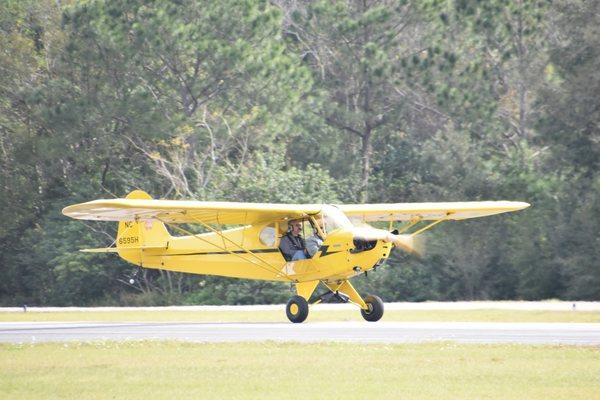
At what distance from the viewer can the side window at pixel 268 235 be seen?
25688 millimetres

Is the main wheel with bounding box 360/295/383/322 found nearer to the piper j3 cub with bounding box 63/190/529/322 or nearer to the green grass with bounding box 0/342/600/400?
the piper j3 cub with bounding box 63/190/529/322

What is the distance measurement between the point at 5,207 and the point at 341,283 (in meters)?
25.6

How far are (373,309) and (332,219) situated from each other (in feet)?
7.16

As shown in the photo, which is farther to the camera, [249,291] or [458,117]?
[458,117]

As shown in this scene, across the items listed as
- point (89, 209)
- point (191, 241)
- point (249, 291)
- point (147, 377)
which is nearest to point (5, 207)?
point (249, 291)

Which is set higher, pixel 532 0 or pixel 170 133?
pixel 532 0

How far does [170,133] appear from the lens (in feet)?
149

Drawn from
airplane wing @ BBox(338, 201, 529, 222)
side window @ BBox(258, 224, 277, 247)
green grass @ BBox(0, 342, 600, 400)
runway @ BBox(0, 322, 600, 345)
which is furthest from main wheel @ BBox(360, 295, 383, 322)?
green grass @ BBox(0, 342, 600, 400)

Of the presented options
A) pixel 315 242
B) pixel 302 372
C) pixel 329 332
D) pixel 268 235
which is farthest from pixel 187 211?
pixel 302 372

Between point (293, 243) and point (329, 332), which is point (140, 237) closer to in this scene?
point (293, 243)

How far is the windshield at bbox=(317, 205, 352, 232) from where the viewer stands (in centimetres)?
2442

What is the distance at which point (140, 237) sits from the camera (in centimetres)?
2853

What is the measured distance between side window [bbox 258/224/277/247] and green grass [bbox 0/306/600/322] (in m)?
2.23

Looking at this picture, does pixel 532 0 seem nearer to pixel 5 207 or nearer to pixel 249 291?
pixel 249 291
